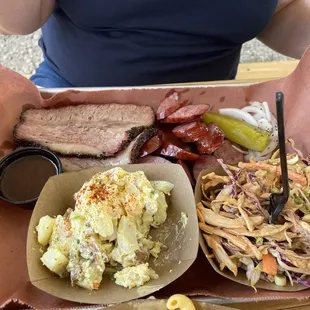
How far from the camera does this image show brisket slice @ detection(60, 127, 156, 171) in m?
1.75

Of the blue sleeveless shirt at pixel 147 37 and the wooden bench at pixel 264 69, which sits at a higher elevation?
the blue sleeveless shirt at pixel 147 37

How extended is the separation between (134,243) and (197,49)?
3.10 ft

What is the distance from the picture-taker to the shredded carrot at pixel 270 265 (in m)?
1.41

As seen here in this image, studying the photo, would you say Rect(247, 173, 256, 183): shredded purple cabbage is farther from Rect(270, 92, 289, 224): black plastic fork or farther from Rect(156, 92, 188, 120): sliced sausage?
Rect(156, 92, 188, 120): sliced sausage

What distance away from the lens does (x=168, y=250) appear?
1.50 m

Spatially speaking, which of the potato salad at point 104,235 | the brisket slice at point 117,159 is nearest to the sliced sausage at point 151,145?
the brisket slice at point 117,159

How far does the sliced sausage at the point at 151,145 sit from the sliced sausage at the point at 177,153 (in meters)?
0.03

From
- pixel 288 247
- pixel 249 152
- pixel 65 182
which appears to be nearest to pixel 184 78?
pixel 249 152

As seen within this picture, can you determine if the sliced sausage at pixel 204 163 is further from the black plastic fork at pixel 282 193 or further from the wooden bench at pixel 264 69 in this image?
the wooden bench at pixel 264 69

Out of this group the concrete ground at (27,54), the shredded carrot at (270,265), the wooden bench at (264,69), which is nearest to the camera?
the shredded carrot at (270,265)

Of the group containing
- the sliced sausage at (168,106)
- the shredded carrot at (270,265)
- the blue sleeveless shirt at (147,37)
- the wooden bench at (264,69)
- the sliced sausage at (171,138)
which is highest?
the blue sleeveless shirt at (147,37)

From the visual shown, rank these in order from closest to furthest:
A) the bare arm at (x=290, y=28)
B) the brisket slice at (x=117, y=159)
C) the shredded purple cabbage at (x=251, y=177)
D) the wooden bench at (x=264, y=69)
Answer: the shredded purple cabbage at (x=251, y=177)
the brisket slice at (x=117, y=159)
the bare arm at (x=290, y=28)
the wooden bench at (x=264, y=69)

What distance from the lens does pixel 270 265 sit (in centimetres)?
142

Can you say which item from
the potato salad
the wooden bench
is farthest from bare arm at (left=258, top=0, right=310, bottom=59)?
the potato salad
